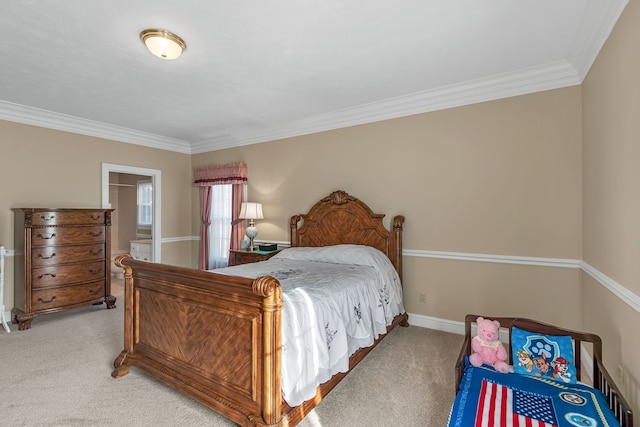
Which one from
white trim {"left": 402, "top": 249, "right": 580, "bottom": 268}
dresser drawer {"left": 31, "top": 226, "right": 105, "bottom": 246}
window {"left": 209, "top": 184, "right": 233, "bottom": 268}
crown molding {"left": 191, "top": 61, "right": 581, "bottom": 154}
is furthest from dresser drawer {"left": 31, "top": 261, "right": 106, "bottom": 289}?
white trim {"left": 402, "top": 249, "right": 580, "bottom": 268}

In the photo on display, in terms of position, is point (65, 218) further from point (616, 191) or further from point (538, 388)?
point (616, 191)

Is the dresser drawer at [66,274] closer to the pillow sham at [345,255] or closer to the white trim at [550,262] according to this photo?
the pillow sham at [345,255]

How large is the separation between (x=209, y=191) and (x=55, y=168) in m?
1.97

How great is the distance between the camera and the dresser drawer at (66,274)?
3.53 meters

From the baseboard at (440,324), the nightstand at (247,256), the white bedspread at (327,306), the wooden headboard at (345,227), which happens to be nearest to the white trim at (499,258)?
the wooden headboard at (345,227)

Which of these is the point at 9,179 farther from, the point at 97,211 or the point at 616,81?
the point at 616,81

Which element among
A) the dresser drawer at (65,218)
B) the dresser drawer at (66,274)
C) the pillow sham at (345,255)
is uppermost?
the dresser drawer at (65,218)

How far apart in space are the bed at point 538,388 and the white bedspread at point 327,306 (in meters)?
0.75

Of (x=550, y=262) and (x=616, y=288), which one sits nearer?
(x=616, y=288)

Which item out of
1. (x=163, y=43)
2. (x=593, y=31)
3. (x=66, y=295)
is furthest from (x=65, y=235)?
(x=593, y=31)

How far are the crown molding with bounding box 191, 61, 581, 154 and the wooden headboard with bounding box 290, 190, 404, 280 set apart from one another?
0.95 m

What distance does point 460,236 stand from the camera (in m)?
3.23

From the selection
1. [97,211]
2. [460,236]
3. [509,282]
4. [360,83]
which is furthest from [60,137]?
[509,282]

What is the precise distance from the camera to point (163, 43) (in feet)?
7.30
